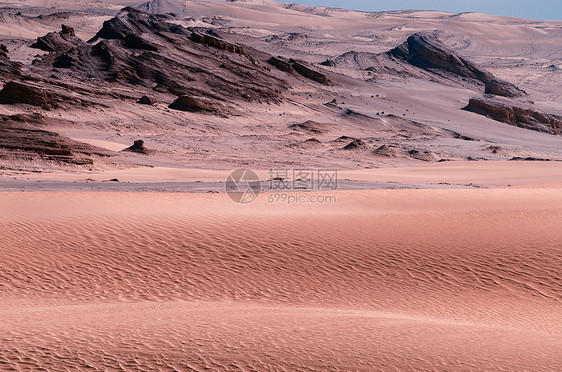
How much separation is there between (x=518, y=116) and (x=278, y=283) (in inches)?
1587

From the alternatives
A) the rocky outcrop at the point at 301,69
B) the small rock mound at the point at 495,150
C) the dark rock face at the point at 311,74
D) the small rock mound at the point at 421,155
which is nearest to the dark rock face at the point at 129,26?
the rocky outcrop at the point at 301,69

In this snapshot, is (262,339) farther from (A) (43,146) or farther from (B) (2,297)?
(A) (43,146)

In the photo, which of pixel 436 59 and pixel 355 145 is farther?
pixel 436 59

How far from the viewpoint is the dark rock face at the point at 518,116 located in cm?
4319

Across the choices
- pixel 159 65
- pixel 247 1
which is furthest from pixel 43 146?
pixel 247 1

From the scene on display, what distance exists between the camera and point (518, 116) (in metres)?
43.9

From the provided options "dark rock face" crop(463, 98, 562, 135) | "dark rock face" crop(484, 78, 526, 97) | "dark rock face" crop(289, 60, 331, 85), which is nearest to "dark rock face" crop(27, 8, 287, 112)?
"dark rock face" crop(289, 60, 331, 85)

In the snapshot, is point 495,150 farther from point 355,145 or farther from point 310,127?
point 310,127

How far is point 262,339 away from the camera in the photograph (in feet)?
17.5

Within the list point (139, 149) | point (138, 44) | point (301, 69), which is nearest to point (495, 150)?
point (301, 69)

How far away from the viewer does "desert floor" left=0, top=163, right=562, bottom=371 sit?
5.04 m

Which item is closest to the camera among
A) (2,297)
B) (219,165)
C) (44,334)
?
(44,334)

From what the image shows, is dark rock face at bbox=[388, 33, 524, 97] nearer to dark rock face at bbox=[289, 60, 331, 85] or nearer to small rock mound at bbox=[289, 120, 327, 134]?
dark rock face at bbox=[289, 60, 331, 85]

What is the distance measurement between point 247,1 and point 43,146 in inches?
4913
